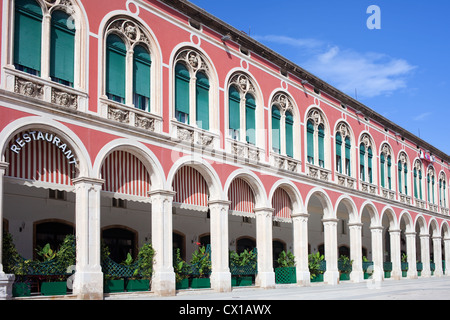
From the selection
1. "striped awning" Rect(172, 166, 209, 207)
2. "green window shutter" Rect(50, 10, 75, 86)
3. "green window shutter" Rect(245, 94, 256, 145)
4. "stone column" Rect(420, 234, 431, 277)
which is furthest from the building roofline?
"stone column" Rect(420, 234, 431, 277)

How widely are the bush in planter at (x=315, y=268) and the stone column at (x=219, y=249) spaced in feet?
23.6

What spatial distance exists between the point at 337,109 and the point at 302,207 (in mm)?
7817

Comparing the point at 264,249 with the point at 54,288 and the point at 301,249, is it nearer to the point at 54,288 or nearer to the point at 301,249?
the point at 301,249

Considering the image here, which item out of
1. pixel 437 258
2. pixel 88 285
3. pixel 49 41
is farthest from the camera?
pixel 437 258

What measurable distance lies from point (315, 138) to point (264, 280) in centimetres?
920

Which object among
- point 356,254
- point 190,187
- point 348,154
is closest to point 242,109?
point 190,187

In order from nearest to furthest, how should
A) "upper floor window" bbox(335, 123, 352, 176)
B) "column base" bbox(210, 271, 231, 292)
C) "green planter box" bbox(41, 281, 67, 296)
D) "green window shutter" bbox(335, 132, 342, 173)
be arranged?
"green planter box" bbox(41, 281, 67, 296)
"column base" bbox(210, 271, 231, 292)
"green window shutter" bbox(335, 132, 342, 173)
"upper floor window" bbox(335, 123, 352, 176)

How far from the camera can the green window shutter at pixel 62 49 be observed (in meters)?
18.0

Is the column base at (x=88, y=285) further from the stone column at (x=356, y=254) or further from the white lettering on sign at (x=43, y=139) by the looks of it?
the stone column at (x=356, y=254)

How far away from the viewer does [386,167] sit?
1545 inches

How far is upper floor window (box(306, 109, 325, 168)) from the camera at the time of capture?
3069 cm

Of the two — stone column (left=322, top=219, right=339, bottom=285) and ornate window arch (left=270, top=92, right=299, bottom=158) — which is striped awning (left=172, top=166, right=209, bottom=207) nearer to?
ornate window arch (left=270, top=92, right=299, bottom=158)

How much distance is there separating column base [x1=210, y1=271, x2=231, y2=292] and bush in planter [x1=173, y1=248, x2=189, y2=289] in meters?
1.33
